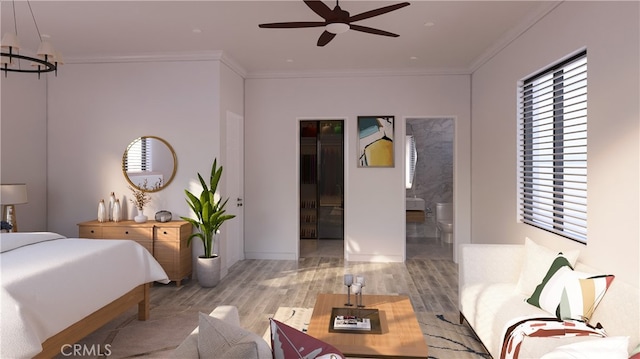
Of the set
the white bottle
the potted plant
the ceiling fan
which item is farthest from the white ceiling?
the white bottle

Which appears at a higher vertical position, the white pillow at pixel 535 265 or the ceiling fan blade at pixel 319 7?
the ceiling fan blade at pixel 319 7

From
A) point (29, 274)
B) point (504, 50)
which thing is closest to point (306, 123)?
point (504, 50)

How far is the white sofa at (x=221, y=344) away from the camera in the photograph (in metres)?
1.14

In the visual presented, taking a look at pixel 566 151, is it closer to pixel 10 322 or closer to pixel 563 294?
pixel 563 294

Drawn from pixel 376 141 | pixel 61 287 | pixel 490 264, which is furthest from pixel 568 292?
pixel 376 141

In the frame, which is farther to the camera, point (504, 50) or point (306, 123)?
point (306, 123)

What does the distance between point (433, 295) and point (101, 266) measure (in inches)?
121

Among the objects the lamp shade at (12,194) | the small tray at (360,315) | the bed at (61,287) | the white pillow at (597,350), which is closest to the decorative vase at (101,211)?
the lamp shade at (12,194)

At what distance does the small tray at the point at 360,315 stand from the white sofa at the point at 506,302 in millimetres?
743

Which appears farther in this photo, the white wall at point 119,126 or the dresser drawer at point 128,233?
the white wall at point 119,126

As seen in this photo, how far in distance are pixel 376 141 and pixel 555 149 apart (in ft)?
8.85

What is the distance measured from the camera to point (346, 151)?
5906 millimetres

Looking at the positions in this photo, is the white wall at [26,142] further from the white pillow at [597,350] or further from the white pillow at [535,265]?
the white pillow at [597,350]

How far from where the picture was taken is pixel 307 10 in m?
3.61
